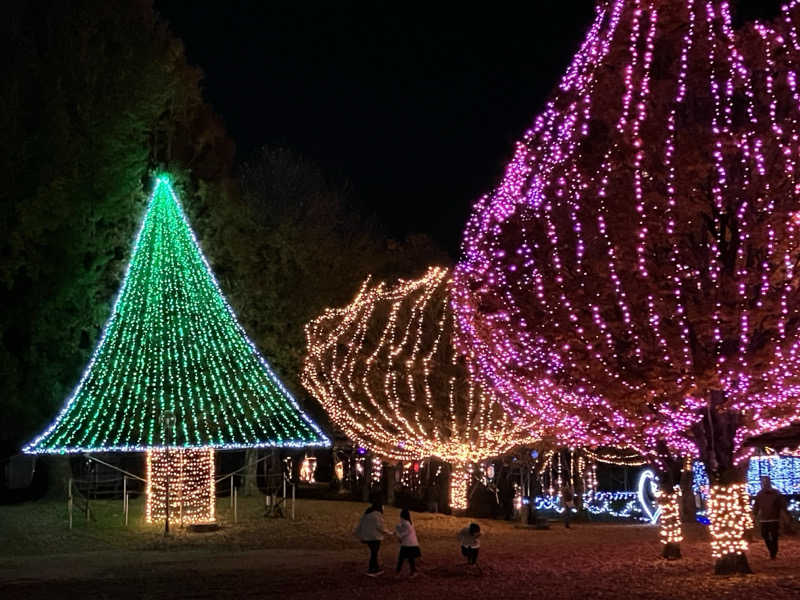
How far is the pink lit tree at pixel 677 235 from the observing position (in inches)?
593

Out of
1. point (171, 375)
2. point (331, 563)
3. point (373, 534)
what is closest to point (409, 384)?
point (171, 375)

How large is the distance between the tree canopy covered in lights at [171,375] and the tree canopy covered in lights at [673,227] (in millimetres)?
9018

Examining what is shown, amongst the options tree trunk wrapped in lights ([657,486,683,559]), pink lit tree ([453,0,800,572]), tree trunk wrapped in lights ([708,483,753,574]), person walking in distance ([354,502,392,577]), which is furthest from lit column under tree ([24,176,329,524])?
tree trunk wrapped in lights ([708,483,753,574])

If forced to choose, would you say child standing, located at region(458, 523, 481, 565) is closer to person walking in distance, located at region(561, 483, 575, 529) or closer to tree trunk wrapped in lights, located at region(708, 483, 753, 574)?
tree trunk wrapped in lights, located at region(708, 483, 753, 574)

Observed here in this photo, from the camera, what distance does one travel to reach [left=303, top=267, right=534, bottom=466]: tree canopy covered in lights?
28703 millimetres

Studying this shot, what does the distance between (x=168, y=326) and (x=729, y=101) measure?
13.4 meters

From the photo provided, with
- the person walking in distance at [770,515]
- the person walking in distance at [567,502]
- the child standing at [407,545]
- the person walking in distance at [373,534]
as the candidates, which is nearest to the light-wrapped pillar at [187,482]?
the person walking in distance at [567,502]

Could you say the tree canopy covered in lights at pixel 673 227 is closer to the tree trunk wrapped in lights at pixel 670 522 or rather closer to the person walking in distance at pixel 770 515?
the tree trunk wrapped in lights at pixel 670 522

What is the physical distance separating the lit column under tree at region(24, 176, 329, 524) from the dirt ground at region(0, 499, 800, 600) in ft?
6.49

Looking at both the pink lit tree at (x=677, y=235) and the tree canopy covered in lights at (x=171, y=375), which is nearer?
the pink lit tree at (x=677, y=235)

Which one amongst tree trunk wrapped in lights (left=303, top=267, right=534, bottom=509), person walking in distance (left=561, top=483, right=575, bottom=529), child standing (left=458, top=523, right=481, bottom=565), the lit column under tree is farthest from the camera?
tree trunk wrapped in lights (left=303, top=267, right=534, bottom=509)

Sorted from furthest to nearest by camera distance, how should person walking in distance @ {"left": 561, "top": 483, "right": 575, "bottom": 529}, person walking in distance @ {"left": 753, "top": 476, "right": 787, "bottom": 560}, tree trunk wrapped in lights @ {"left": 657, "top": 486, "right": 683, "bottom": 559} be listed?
person walking in distance @ {"left": 561, "top": 483, "right": 575, "bottom": 529}
person walking in distance @ {"left": 753, "top": 476, "right": 787, "bottom": 560}
tree trunk wrapped in lights @ {"left": 657, "top": 486, "right": 683, "bottom": 559}

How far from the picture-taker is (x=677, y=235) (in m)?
15.4

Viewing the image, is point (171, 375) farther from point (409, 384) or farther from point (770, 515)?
point (770, 515)
